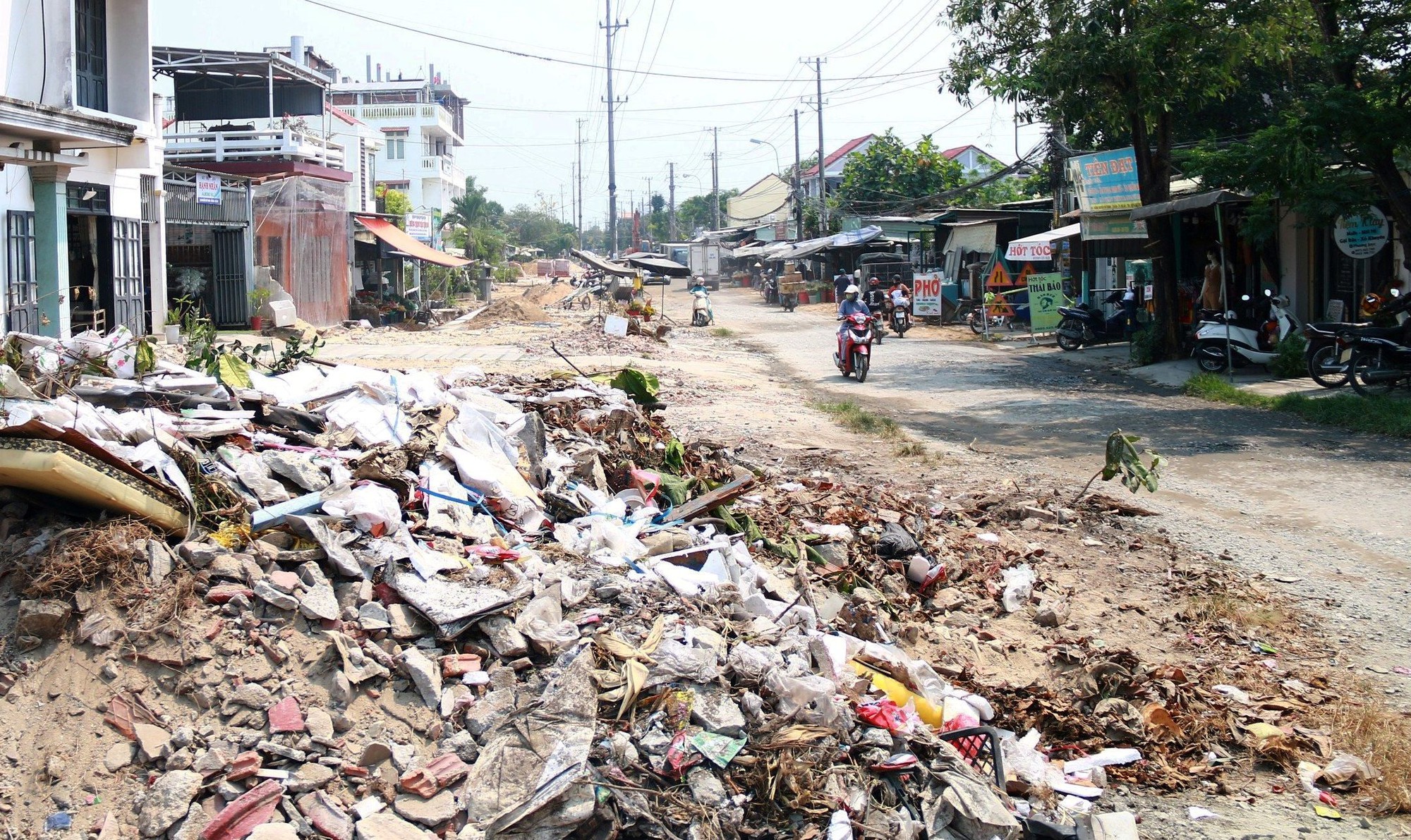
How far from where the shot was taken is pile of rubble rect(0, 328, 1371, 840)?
360cm

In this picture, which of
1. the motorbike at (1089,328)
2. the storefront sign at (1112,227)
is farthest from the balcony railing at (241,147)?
the storefront sign at (1112,227)

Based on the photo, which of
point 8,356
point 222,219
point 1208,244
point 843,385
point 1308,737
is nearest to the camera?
point 1308,737

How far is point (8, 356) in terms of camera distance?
19.8 ft

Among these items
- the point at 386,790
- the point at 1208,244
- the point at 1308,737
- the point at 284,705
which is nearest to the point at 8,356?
the point at 284,705

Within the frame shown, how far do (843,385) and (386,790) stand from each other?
13.8 meters

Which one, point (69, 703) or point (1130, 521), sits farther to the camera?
point (1130, 521)

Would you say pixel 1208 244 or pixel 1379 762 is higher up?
pixel 1208 244

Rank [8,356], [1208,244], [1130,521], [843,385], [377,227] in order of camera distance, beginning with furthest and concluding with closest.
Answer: [377,227], [1208,244], [843,385], [1130,521], [8,356]

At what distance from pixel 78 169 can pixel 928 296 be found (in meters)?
19.9

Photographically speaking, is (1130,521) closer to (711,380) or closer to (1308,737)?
(1308,737)

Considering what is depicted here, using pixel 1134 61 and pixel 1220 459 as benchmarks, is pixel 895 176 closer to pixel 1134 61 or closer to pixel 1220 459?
pixel 1134 61

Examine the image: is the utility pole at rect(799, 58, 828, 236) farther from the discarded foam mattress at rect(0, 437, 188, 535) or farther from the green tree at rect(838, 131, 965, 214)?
the discarded foam mattress at rect(0, 437, 188, 535)

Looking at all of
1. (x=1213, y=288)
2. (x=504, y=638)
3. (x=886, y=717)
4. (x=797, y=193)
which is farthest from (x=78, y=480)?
(x=797, y=193)

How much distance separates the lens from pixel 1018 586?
6371mm
